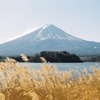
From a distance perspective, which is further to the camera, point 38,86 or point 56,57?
point 56,57

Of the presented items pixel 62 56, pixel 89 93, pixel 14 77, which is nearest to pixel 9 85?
pixel 14 77

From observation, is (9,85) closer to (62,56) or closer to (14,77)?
(14,77)

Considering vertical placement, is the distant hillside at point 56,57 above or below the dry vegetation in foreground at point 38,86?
above

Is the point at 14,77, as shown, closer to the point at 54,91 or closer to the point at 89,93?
the point at 54,91

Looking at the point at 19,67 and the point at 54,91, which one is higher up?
the point at 19,67

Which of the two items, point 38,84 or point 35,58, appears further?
point 35,58

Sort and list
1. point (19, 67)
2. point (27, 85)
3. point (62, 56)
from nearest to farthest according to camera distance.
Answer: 1. point (27, 85)
2. point (19, 67)
3. point (62, 56)

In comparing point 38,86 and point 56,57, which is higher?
point 56,57

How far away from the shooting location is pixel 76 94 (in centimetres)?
630

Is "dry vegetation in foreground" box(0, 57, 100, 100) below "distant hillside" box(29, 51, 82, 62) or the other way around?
below

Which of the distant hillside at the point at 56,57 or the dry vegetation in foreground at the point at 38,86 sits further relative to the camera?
the distant hillside at the point at 56,57

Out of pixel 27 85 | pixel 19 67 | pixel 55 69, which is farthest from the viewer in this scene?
pixel 55 69

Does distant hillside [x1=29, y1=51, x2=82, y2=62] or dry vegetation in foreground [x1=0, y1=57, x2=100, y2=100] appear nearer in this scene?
dry vegetation in foreground [x1=0, y1=57, x2=100, y2=100]

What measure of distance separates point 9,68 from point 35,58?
130 m
